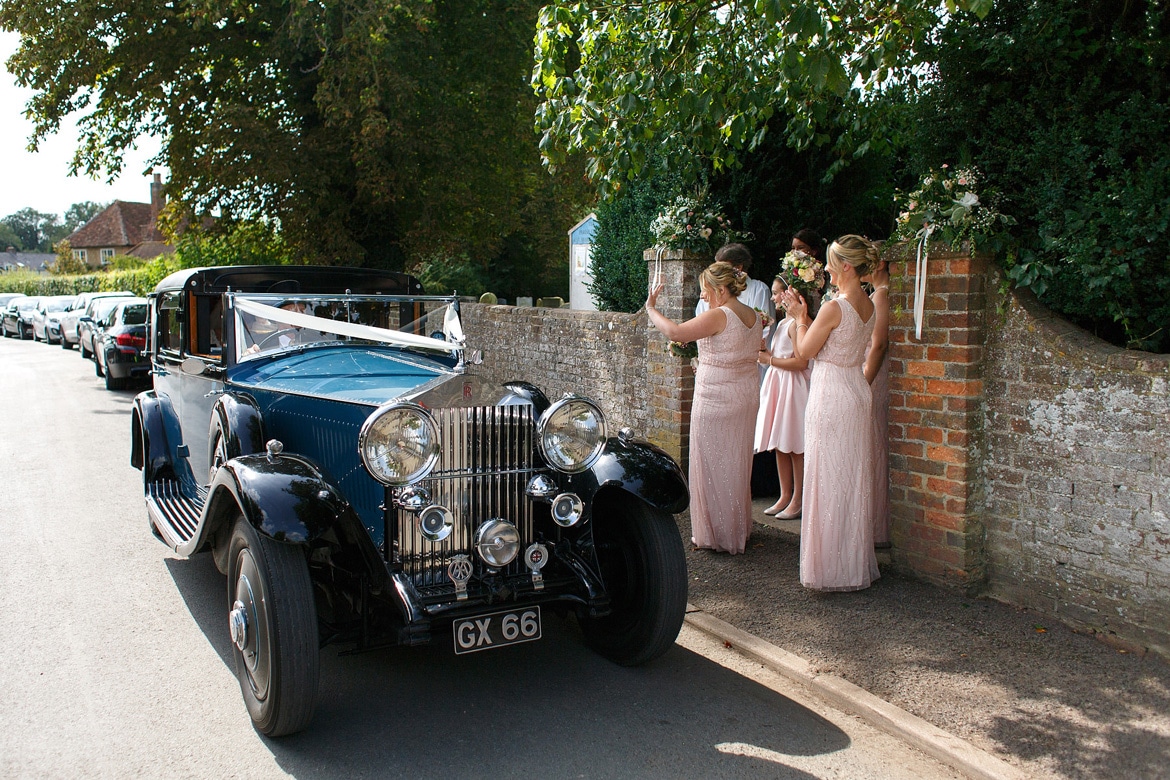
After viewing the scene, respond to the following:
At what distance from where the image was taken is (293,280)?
242 inches

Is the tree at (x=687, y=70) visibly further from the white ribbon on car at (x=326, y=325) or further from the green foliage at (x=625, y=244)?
the green foliage at (x=625, y=244)

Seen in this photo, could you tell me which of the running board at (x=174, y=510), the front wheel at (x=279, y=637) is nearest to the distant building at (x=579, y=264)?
the running board at (x=174, y=510)

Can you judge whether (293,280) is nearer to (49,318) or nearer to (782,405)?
(782,405)

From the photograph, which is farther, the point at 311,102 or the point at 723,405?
the point at 311,102

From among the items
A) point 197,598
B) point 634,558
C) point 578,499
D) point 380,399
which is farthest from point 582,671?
point 197,598

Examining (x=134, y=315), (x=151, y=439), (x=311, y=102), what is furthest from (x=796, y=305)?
(x=134, y=315)

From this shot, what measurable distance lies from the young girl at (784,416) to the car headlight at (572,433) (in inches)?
105

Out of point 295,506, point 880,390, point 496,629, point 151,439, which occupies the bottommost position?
point 496,629

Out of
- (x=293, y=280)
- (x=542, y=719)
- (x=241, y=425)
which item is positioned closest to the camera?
(x=542, y=719)

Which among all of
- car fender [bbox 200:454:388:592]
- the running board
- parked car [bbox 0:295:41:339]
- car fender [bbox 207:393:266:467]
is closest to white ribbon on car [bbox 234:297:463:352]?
car fender [bbox 207:393:266:467]

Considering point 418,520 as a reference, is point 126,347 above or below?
above

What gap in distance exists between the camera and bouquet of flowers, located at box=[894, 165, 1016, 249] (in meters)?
4.63

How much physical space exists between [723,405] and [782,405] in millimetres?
963

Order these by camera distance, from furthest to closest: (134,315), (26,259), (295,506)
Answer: (26,259) < (134,315) < (295,506)
